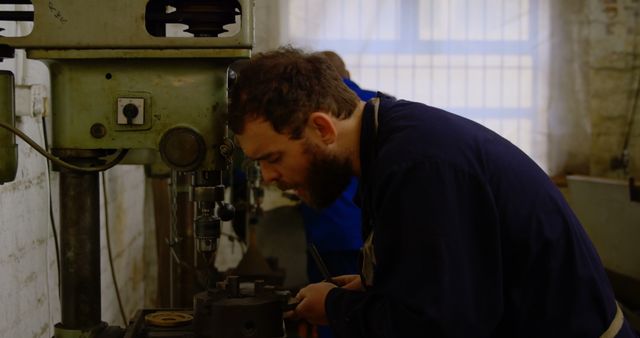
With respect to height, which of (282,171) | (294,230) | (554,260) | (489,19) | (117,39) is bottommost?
(294,230)

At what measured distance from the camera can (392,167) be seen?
34.4 inches

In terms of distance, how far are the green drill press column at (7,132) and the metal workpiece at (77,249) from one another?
84 millimetres

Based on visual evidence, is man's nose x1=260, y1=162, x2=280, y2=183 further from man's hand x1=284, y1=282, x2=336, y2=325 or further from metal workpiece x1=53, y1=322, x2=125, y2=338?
metal workpiece x1=53, y1=322, x2=125, y2=338

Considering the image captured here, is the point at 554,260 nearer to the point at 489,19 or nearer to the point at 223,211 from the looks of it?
the point at 223,211

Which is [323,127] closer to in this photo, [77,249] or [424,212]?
[424,212]

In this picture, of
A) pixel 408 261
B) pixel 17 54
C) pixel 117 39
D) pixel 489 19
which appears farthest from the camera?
pixel 489 19

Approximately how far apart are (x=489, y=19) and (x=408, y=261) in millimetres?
3262

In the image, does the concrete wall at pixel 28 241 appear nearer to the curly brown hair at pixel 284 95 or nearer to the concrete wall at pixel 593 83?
the curly brown hair at pixel 284 95

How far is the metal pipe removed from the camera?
3.32 feet

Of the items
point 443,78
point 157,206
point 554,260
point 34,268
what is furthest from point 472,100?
point 554,260

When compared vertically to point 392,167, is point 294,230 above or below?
below

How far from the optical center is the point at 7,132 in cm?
102

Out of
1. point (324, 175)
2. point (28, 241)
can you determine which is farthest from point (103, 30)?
point (28, 241)

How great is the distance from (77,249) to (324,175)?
15.2 inches
